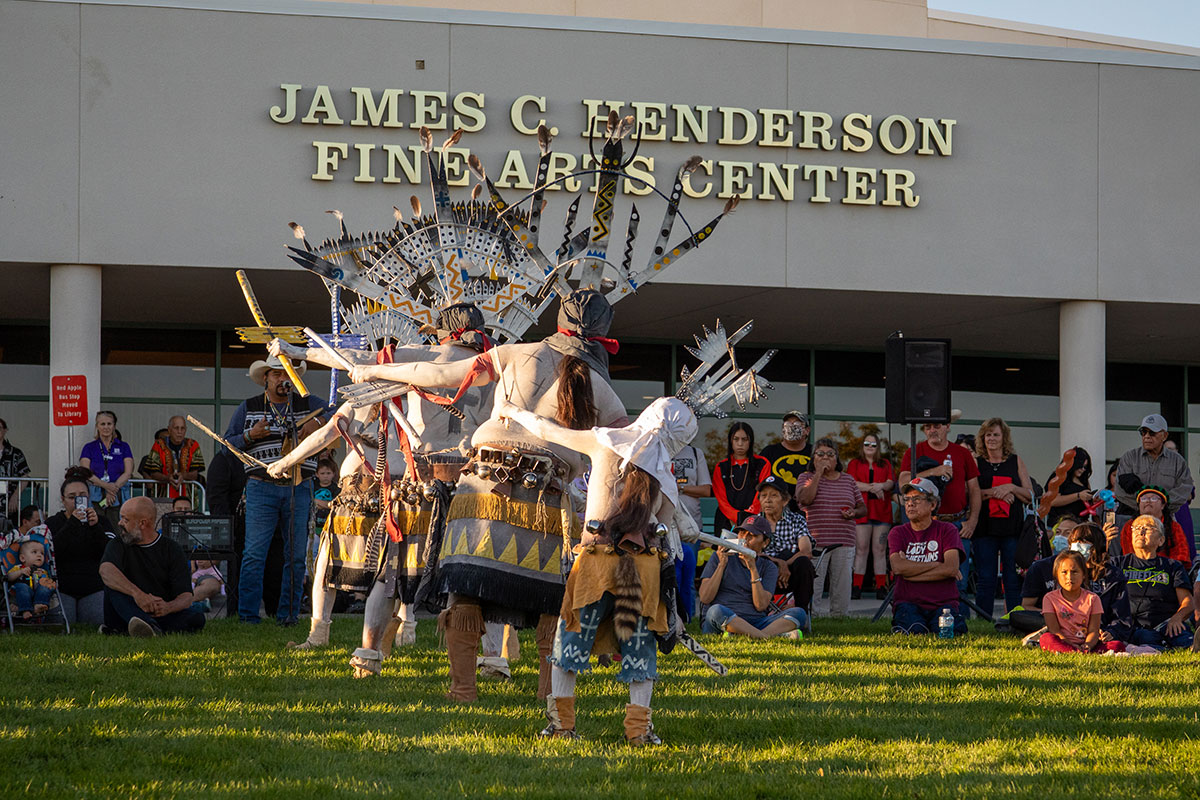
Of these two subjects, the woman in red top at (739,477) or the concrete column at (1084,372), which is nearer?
the woman in red top at (739,477)

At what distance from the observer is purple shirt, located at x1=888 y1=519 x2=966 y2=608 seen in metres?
10.2

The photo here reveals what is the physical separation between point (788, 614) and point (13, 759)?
231 inches

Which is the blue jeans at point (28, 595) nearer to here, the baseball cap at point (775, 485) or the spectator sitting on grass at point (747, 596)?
the spectator sitting on grass at point (747, 596)

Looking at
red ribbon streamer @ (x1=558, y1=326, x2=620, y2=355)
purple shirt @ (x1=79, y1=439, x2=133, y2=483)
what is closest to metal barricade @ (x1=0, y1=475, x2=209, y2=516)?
purple shirt @ (x1=79, y1=439, x2=133, y2=483)

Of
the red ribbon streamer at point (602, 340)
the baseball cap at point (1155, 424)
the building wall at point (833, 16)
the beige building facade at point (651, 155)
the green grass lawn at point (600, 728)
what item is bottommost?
the green grass lawn at point (600, 728)

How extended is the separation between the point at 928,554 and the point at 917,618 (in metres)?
0.47

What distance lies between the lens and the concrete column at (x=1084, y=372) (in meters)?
15.1

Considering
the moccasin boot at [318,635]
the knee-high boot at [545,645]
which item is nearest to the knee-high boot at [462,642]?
the knee-high boot at [545,645]

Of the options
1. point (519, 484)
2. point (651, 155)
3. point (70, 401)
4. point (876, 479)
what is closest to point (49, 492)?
point (70, 401)

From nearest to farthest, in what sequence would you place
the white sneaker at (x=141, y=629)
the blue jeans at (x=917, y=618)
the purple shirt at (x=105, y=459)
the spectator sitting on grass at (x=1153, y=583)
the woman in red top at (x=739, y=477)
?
the white sneaker at (x=141, y=629) < the spectator sitting on grass at (x=1153, y=583) < the blue jeans at (x=917, y=618) < the woman in red top at (x=739, y=477) < the purple shirt at (x=105, y=459)

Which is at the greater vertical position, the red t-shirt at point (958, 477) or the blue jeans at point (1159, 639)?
the red t-shirt at point (958, 477)

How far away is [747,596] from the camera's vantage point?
32.8ft

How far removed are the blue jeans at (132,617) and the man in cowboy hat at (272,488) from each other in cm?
75

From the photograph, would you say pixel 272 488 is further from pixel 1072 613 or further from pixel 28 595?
pixel 1072 613
